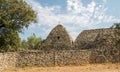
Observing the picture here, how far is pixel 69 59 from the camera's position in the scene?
30.2 m

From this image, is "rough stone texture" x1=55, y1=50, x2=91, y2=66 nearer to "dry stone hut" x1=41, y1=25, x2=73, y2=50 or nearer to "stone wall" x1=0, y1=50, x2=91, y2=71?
"stone wall" x1=0, y1=50, x2=91, y2=71

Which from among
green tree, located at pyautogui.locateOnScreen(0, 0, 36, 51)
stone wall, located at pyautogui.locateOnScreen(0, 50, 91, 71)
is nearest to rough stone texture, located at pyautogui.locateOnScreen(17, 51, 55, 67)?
stone wall, located at pyautogui.locateOnScreen(0, 50, 91, 71)

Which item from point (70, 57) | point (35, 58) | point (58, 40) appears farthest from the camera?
point (58, 40)

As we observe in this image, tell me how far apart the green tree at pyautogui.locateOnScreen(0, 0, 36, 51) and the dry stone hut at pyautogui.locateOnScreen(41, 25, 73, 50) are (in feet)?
20.0

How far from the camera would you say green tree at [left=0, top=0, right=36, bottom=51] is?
107 ft

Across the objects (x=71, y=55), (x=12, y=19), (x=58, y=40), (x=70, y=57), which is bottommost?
(x=70, y=57)

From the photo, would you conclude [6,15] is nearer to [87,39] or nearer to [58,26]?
[58,26]

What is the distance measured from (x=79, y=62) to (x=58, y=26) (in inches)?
432

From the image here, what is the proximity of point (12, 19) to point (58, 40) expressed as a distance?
8744 millimetres

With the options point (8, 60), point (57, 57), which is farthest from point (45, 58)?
point (8, 60)

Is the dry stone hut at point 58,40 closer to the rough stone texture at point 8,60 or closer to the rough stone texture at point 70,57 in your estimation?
the rough stone texture at point 70,57

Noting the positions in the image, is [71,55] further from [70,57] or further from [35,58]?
[35,58]

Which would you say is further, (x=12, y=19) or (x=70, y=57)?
(x=12, y=19)

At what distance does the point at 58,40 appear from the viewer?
40062 mm
